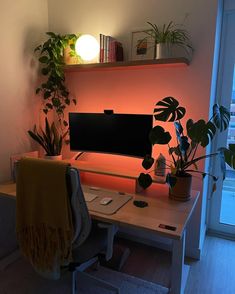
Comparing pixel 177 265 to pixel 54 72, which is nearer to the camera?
pixel 177 265

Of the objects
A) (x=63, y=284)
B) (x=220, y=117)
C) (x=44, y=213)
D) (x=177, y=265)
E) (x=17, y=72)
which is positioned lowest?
(x=63, y=284)

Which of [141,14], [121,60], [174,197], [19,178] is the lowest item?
[174,197]

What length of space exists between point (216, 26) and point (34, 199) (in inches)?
69.5

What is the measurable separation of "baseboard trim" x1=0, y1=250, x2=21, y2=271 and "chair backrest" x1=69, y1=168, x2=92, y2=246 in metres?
1.02

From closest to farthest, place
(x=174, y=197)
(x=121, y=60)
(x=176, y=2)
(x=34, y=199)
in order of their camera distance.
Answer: (x=34, y=199) → (x=174, y=197) → (x=176, y=2) → (x=121, y=60)

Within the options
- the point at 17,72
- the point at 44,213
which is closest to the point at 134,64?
the point at 17,72

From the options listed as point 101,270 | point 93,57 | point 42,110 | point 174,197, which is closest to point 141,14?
point 93,57

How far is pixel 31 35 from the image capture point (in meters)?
2.21

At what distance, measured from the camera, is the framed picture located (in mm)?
1992

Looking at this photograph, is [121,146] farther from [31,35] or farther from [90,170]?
[31,35]

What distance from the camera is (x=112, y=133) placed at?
79.1 inches

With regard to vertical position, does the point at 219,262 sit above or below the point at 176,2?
below

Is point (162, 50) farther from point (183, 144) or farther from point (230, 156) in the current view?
point (230, 156)

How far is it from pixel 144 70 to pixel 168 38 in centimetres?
32
